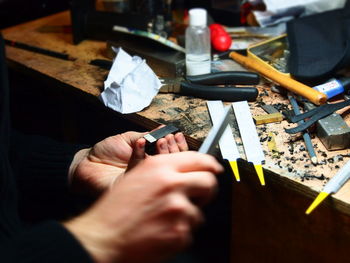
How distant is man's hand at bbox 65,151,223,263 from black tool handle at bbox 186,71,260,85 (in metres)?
0.52

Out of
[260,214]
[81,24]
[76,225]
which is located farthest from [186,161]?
[81,24]

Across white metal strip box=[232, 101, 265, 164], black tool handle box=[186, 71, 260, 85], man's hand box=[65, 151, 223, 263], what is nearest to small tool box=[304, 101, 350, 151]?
white metal strip box=[232, 101, 265, 164]

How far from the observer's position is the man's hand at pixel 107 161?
79 cm

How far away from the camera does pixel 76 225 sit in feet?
1.70

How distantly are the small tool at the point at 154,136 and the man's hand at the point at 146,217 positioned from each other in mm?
243

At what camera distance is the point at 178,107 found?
958 millimetres

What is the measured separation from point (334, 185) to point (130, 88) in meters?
0.48

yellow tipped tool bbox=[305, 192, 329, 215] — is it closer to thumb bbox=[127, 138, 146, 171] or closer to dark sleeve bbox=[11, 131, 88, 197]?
thumb bbox=[127, 138, 146, 171]

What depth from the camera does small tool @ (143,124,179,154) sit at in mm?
765

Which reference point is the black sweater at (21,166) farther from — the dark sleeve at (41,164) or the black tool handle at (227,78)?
the black tool handle at (227,78)

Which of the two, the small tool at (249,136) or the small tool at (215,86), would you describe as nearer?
the small tool at (249,136)

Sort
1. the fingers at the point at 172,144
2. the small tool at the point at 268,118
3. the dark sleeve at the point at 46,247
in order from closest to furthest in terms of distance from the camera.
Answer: the dark sleeve at the point at 46,247 < the fingers at the point at 172,144 < the small tool at the point at 268,118

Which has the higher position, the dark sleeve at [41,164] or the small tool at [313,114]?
the small tool at [313,114]

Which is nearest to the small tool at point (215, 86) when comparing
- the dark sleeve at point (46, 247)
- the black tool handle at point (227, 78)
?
the black tool handle at point (227, 78)
